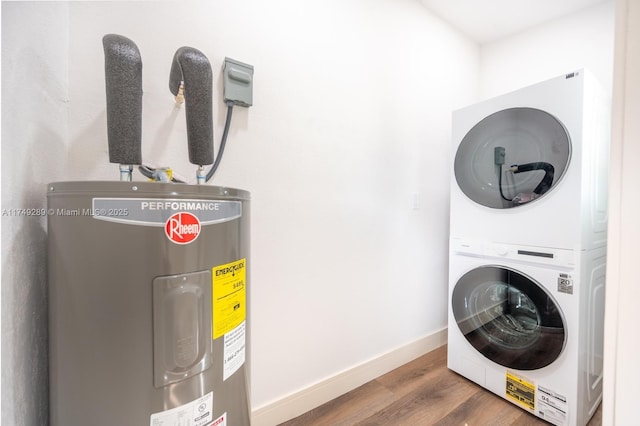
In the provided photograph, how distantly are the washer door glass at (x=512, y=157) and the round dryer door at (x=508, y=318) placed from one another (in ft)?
1.25

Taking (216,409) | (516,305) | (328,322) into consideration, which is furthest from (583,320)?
(216,409)

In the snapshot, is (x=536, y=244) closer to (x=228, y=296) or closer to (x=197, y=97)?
(x=228, y=296)

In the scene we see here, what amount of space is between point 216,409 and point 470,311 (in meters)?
1.37

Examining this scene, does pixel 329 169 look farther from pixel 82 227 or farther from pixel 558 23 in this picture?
pixel 558 23

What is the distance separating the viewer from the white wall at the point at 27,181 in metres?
0.49

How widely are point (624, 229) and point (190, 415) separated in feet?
3.19

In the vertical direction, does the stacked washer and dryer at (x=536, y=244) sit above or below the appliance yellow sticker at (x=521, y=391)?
above

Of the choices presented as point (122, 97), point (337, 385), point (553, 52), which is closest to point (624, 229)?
point (122, 97)

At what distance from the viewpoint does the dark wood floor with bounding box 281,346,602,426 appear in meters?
1.21

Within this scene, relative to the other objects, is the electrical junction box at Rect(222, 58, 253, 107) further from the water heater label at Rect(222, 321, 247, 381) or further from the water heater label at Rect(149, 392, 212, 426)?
the water heater label at Rect(149, 392, 212, 426)

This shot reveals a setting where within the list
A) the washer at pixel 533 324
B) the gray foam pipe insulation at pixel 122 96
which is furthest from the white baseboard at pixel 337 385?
the gray foam pipe insulation at pixel 122 96

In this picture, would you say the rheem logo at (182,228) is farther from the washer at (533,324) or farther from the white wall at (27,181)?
the washer at (533,324)

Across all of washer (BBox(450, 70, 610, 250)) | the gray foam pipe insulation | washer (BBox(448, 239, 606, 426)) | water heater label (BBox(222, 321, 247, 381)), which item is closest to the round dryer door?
washer (BBox(448, 239, 606, 426))

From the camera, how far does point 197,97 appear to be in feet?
1.92
